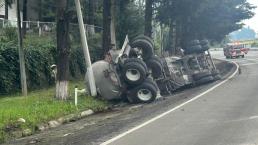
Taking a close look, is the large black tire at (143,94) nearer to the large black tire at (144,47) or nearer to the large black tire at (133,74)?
the large black tire at (133,74)

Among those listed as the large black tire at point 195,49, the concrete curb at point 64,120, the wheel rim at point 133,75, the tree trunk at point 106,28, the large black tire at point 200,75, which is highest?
the tree trunk at point 106,28

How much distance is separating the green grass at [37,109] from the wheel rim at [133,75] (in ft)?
4.47

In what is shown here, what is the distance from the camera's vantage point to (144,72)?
20703 mm

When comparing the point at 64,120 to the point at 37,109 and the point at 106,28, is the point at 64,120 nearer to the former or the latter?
the point at 37,109

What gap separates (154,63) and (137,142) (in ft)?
39.2

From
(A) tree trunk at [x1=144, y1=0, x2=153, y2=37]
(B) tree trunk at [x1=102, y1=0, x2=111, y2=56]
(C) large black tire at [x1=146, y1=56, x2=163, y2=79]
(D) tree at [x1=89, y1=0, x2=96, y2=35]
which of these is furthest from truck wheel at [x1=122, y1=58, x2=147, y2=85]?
(D) tree at [x1=89, y1=0, x2=96, y2=35]

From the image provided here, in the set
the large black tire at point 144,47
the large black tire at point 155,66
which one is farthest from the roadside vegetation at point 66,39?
the large black tire at point 155,66

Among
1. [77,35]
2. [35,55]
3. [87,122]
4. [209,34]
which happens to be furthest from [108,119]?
[209,34]

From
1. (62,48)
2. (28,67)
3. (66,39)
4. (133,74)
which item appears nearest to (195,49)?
(133,74)

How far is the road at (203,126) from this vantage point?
→ 10.7 metres

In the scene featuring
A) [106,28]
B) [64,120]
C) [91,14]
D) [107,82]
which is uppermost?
[91,14]

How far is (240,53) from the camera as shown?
2862 inches

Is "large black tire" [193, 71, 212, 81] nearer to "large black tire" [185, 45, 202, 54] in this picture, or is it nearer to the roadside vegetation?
"large black tire" [185, 45, 202, 54]

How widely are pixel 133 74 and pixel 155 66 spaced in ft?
7.63
